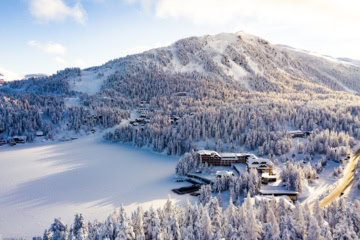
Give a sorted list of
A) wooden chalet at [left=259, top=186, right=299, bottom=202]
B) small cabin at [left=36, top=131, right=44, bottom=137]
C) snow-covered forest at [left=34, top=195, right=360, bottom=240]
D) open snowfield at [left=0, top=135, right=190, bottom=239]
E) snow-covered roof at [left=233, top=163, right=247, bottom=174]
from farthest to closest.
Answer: small cabin at [left=36, top=131, right=44, bottom=137] → snow-covered roof at [left=233, top=163, right=247, bottom=174] → wooden chalet at [left=259, top=186, right=299, bottom=202] → open snowfield at [left=0, top=135, right=190, bottom=239] → snow-covered forest at [left=34, top=195, right=360, bottom=240]

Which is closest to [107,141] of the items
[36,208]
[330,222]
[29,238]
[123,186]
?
[123,186]

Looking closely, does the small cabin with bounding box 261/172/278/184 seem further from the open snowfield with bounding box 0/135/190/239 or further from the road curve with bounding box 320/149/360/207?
the open snowfield with bounding box 0/135/190/239

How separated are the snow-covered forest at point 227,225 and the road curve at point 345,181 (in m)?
15.7

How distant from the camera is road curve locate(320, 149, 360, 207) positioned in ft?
224

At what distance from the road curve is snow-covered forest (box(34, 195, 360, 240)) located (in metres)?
15.7

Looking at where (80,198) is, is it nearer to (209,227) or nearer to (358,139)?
(209,227)

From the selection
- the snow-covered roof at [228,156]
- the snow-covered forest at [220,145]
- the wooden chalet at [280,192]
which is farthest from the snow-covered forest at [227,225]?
the snow-covered roof at [228,156]

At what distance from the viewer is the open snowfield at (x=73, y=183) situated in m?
65.9

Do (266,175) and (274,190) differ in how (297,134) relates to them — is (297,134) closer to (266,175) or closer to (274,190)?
(266,175)

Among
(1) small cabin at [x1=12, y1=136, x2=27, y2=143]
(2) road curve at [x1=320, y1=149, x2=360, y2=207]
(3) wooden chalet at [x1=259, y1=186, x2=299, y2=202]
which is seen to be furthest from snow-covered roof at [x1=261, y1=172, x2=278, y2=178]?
(1) small cabin at [x1=12, y1=136, x2=27, y2=143]

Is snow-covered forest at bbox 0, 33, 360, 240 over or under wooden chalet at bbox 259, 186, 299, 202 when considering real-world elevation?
over

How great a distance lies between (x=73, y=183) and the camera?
8688 centimetres

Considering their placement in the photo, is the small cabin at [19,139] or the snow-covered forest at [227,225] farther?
the small cabin at [19,139]

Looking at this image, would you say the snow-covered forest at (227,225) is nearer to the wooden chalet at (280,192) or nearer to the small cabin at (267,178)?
the wooden chalet at (280,192)
